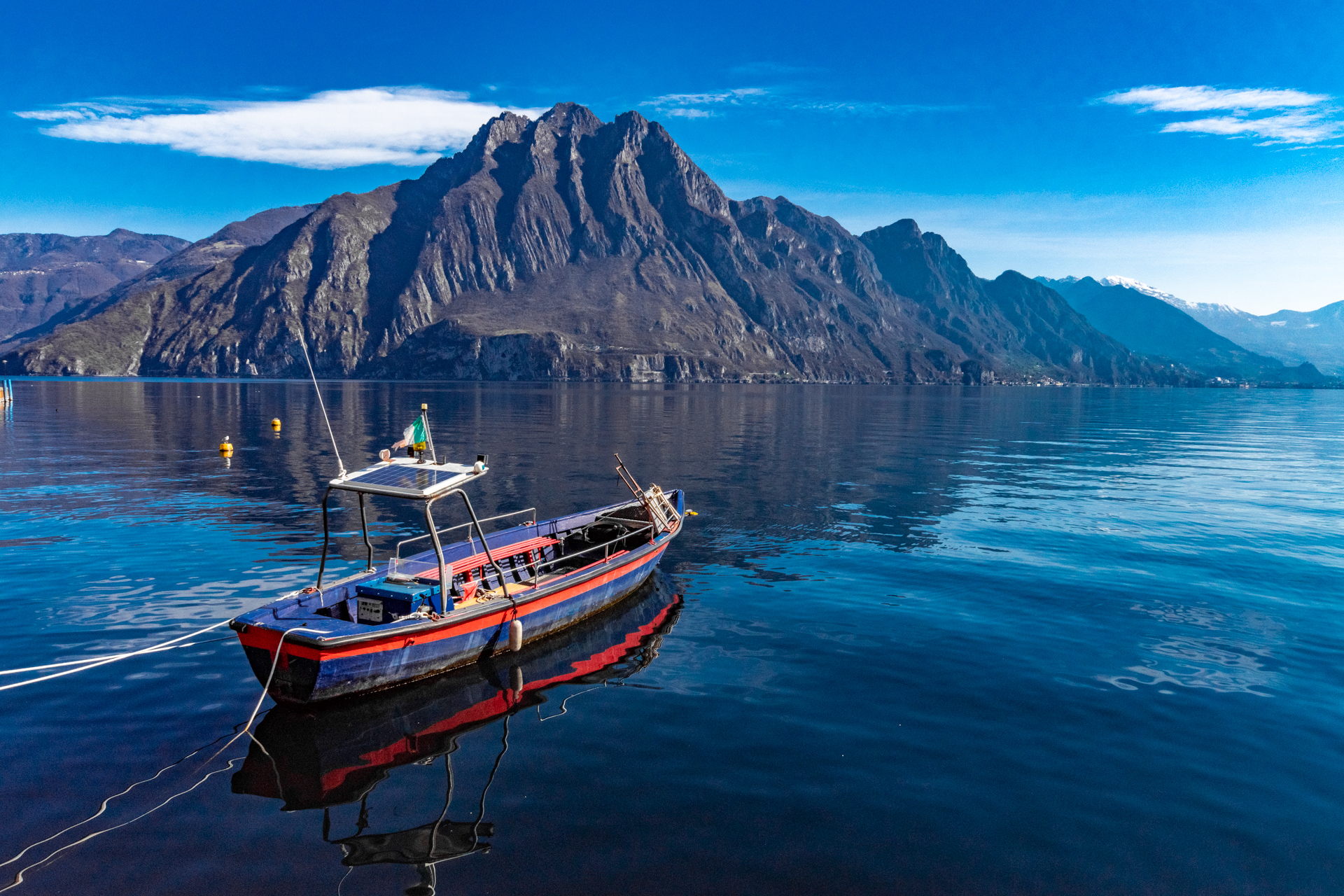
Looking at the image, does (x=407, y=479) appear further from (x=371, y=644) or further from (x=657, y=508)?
(x=657, y=508)

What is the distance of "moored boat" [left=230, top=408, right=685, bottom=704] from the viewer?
16.5m

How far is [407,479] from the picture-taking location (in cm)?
1806

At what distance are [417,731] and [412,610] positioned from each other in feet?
10.7

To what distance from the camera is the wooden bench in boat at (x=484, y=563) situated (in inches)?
805

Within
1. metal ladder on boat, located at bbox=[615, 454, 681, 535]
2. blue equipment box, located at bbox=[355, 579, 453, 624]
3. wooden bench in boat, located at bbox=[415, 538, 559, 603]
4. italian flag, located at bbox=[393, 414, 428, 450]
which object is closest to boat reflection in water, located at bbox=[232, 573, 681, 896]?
blue equipment box, located at bbox=[355, 579, 453, 624]

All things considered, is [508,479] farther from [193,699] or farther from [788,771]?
[788,771]


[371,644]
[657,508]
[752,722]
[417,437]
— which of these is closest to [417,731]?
[371,644]

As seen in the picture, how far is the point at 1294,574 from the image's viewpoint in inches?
1132

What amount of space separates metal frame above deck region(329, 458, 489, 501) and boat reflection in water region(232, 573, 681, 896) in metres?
5.10

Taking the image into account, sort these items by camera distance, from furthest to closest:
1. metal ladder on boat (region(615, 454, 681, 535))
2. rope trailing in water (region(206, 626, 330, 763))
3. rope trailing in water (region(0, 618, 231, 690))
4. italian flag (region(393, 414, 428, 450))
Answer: metal ladder on boat (region(615, 454, 681, 535)) < italian flag (region(393, 414, 428, 450)) < rope trailing in water (region(206, 626, 330, 763)) < rope trailing in water (region(0, 618, 231, 690))

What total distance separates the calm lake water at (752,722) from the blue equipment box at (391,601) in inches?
79.7

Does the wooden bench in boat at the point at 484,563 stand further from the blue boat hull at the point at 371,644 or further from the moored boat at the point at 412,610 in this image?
the blue boat hull at the point at 371,644

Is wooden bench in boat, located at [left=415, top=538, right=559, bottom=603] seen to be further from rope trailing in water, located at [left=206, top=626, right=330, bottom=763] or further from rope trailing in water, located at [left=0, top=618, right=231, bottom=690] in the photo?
rope trailing in water, located at [left=0, top=618, right=231, bottom=690]

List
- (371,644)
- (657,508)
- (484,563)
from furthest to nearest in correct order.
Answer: (657,508) < (484,563) < (371,644)
